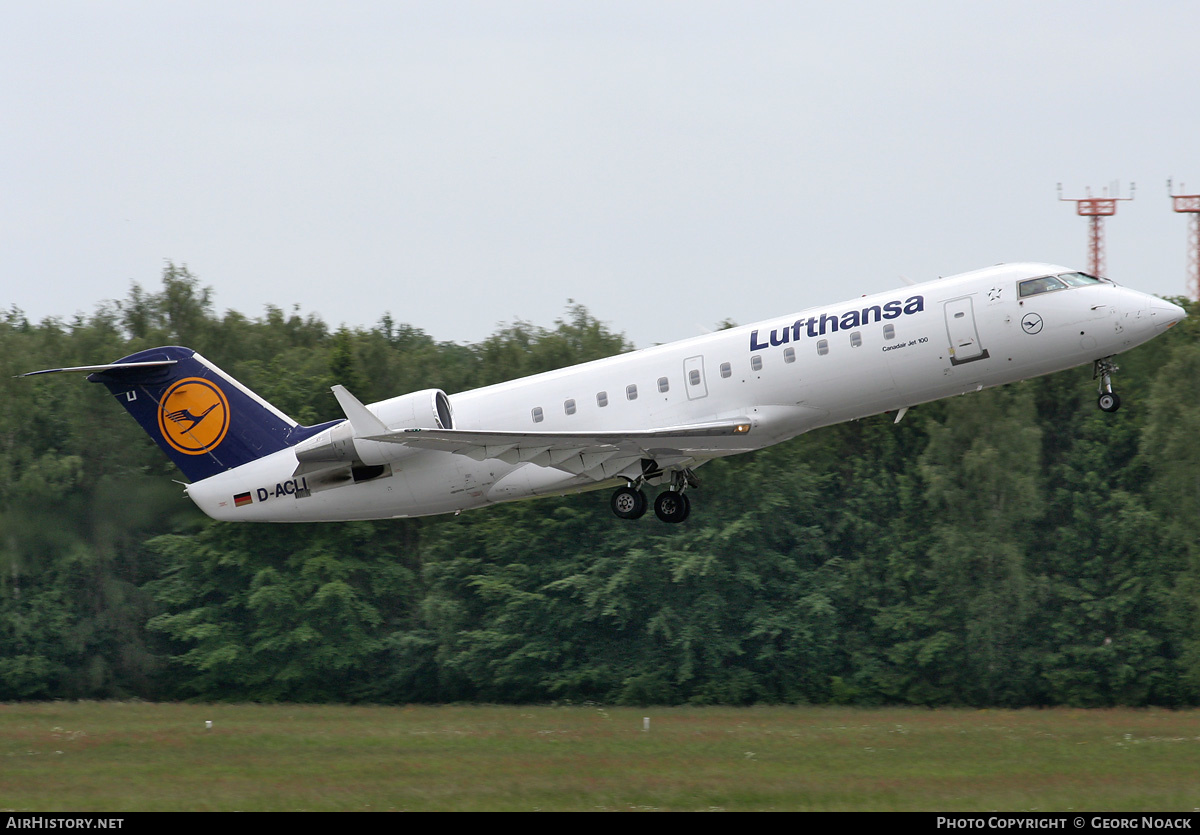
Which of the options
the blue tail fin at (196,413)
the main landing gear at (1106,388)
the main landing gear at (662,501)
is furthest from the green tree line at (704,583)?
the main landing gear at (1106,388)

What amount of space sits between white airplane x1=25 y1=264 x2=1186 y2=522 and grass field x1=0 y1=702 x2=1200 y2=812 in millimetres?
4261

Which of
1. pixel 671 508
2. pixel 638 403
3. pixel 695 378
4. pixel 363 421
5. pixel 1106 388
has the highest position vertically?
pixel 695 378

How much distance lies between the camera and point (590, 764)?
2036 cm

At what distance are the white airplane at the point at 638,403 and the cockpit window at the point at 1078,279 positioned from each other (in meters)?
0.04

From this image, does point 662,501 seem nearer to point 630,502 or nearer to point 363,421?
point 630,502

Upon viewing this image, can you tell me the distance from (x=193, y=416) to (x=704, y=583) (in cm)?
1913

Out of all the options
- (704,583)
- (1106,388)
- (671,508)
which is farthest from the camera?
(704,583)

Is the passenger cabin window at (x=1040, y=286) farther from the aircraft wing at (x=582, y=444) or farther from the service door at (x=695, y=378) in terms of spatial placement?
the service door at (x=695, y=378)

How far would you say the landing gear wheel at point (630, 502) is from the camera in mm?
23172

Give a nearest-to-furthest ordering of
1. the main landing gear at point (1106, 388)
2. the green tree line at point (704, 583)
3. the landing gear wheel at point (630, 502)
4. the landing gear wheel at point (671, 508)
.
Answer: the main landing gear at point (1106, 388) → the landing gear wheel at point (630, 502) → the landing gear wheel at point (671, 508) → the green tree line at point (704, 583)

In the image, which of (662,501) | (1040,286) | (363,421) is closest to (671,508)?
(662,501)

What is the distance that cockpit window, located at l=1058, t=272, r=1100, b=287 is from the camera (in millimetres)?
20969

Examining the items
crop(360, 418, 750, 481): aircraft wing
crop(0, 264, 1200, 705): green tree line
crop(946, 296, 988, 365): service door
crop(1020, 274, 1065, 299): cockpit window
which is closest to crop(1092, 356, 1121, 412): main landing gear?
crop(1020, 274, 1065, 299): cockpit window
